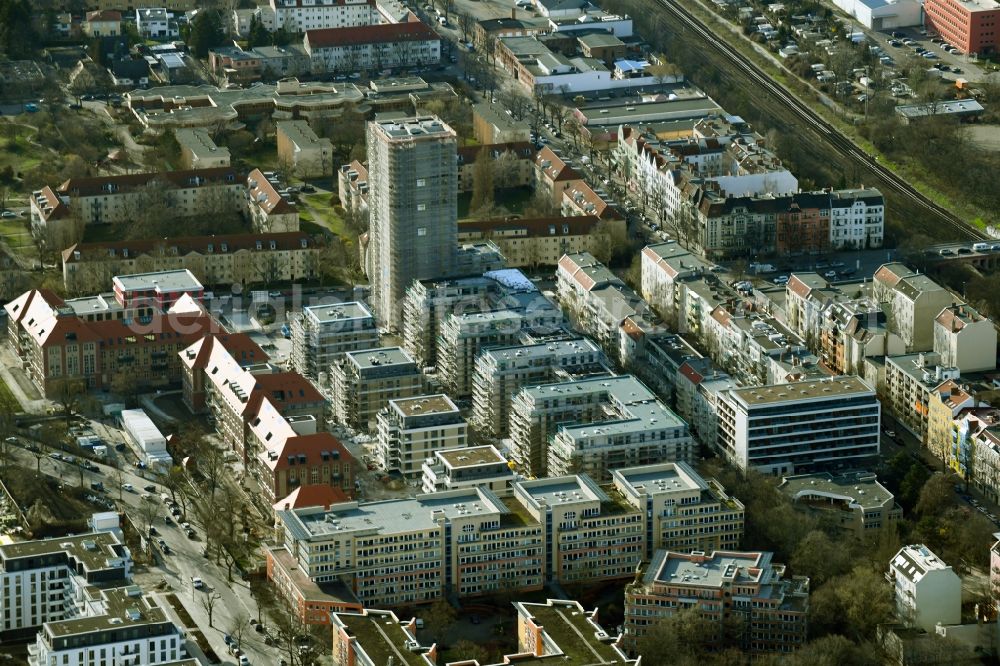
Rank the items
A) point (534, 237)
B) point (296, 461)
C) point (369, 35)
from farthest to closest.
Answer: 1. point (369, 35)
2. point (534, 237)
3. point (296, 461)

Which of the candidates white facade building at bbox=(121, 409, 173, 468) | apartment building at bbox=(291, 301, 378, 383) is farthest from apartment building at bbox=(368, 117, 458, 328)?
white facade building at bbox=(121, 409, 173, 468)

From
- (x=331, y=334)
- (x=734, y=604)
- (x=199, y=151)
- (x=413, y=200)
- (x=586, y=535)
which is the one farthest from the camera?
(x=199, y=151)

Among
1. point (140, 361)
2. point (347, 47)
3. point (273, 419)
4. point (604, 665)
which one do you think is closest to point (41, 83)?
point (347, 47)

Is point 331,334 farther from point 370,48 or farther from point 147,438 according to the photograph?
point 370,48

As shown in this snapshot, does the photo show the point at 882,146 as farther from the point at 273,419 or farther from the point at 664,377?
the point at 273,419

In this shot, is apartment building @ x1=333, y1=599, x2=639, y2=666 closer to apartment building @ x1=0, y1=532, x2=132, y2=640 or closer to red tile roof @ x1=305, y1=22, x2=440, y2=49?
apartment building @ x1=0, y1=532, x2=132, y2=640

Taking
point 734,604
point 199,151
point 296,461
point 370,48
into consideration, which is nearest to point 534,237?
point 199,151

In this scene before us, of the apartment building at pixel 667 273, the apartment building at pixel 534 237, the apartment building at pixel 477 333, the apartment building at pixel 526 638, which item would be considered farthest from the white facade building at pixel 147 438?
the apartment building at pixel 667 273
